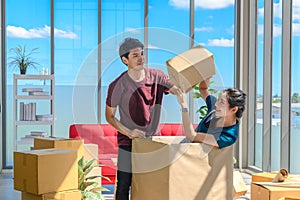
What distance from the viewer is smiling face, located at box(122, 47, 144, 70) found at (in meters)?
2.40

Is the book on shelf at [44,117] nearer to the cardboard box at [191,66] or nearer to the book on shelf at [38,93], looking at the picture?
the book on shelf at [38,93]

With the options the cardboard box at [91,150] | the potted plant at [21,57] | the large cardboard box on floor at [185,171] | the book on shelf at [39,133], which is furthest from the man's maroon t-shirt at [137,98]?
the potted plant at [21,57]

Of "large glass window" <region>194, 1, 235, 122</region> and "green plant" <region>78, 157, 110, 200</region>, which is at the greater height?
"large glass window" <region>194, 1, 235, 122</region>

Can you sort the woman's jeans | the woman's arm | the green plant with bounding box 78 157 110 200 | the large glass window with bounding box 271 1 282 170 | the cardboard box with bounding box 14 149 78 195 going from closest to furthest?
the woman's arm
the woman's jeans
the cardboard box with bounding box 14 149 78 195
the green plant with bounding box 78 157 110 200
the large glass window with bounding box 271 1 282 170

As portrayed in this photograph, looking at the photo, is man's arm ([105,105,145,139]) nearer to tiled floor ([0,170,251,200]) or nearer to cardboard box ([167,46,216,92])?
cardboard box ([167,46,216,92])

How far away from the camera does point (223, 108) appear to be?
2520 mm

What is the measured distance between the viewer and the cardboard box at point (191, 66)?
2.07 meters

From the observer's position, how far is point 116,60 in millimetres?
2486

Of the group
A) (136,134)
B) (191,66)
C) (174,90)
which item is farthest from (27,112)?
(191,66)

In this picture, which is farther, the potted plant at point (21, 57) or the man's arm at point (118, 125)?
the potted plant at point (21, 57)

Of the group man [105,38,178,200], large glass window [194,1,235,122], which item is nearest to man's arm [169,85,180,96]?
man [105,38,178,200]

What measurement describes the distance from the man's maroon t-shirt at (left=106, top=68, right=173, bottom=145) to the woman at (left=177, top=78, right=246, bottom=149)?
9.1 inches

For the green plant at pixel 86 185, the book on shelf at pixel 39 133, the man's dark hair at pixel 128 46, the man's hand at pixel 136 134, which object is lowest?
the green plant at pixel 86 185

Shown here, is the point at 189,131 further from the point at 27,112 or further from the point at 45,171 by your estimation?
the point at 27,112
